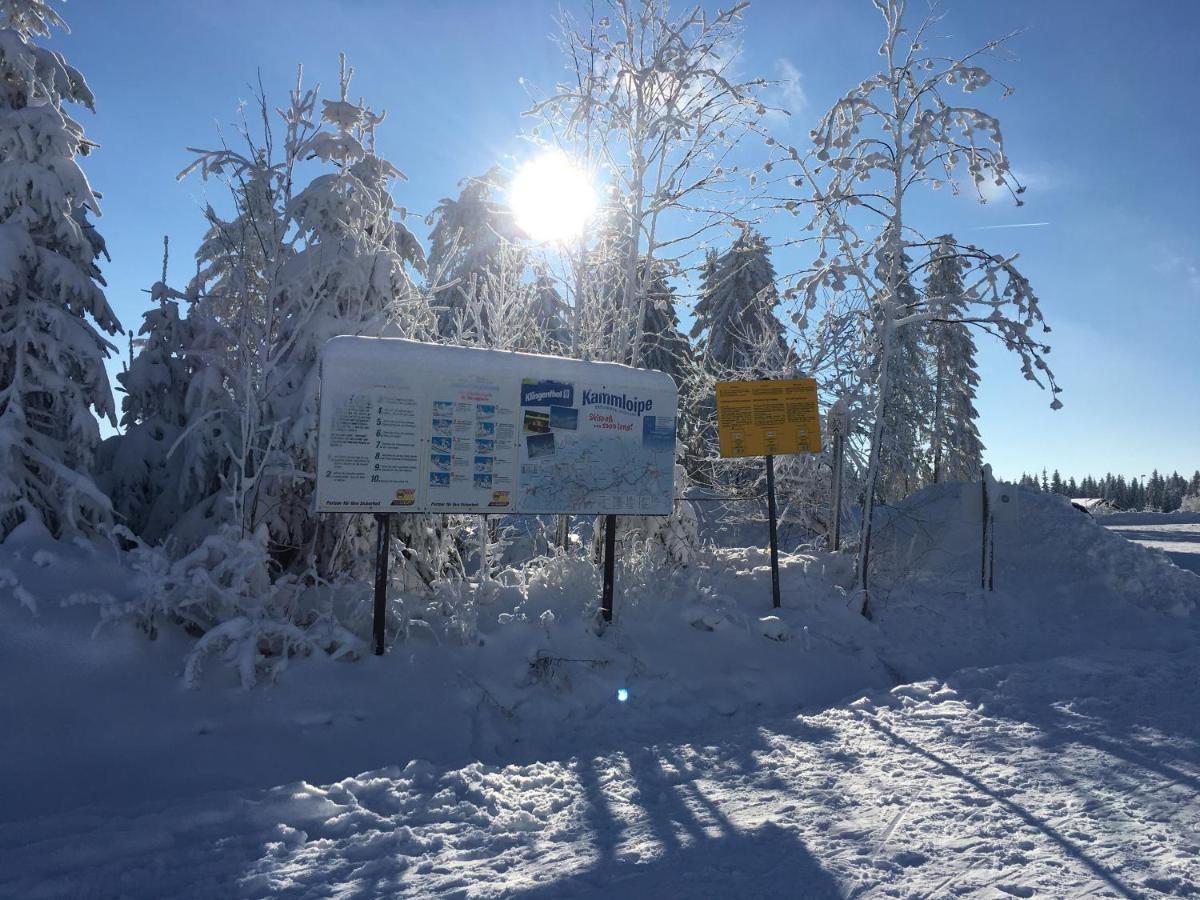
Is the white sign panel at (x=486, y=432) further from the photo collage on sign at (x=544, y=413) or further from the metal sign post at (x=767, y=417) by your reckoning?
the metal sign post at (x=767, y=417)

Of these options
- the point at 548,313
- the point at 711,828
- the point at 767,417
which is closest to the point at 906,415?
the point at 548,313

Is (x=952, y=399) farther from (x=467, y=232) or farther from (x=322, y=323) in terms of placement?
(x=322, y=323)

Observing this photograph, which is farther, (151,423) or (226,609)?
(151,423)

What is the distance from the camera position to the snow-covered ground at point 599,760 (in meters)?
3.77

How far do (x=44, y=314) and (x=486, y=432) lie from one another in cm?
521

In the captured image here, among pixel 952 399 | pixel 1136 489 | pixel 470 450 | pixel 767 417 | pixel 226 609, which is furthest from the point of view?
pixel 1136 489

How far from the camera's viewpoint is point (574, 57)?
1023 centimetres

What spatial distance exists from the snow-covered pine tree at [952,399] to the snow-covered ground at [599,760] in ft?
81.6

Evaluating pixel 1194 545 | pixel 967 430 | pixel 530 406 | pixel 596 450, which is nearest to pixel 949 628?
pixel 596 450

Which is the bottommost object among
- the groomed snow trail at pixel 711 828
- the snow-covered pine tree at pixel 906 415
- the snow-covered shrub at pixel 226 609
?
the groomed snow trail at pixel 711 828

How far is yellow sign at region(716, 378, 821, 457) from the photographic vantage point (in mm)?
9898

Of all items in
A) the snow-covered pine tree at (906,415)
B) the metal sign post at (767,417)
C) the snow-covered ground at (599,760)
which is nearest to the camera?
the snow-covered ground at (599,760)

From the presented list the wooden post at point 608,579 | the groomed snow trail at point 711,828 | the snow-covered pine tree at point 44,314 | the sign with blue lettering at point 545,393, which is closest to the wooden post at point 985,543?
the groomed snow trail at point 711,828

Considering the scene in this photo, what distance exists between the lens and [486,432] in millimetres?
7250
